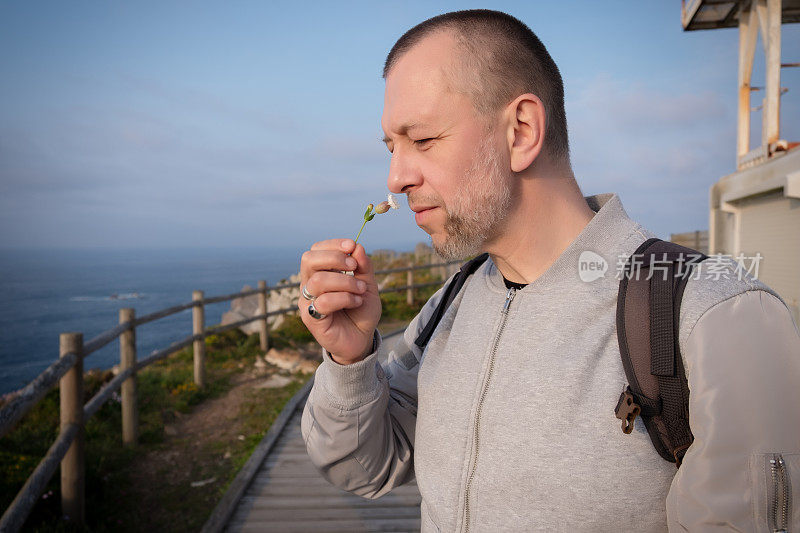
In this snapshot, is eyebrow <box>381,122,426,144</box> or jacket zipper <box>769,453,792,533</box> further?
eyebrow <box>381,122,426,144</box>

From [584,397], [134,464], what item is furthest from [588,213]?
[134,464]

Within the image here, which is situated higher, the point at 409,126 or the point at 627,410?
the point at 409,126

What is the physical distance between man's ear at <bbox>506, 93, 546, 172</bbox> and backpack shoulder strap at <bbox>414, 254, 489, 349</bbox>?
0.51 meters

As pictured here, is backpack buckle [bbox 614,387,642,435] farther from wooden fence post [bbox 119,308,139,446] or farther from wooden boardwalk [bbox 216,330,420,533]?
wooden fence post [bbox 119,308,139,446]

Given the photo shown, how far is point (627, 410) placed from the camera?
1.09 metres

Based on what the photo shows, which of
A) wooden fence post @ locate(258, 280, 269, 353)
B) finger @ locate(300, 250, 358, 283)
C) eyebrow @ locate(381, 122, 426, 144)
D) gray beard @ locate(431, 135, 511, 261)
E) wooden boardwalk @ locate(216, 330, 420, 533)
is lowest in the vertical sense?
wooden boardwalk @ locate(216, 330, 420, 533)

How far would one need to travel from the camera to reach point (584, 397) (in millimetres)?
1216

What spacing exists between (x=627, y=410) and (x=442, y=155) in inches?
32.1

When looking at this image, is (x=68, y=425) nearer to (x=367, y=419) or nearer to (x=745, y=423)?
(x=367, y=419)

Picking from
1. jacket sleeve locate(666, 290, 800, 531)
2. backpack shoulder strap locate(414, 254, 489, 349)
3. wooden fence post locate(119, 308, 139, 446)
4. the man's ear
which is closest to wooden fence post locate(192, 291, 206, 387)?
wooden fence post locate(119, 308, 139, 446)

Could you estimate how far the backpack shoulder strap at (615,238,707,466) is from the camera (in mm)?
1060

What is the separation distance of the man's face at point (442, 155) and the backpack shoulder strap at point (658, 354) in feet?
1.53

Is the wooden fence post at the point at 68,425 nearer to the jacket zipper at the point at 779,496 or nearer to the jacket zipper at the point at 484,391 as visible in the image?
the jacket zipper at the point at 484,391

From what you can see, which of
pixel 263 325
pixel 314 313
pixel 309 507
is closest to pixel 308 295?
pixel 314 313
